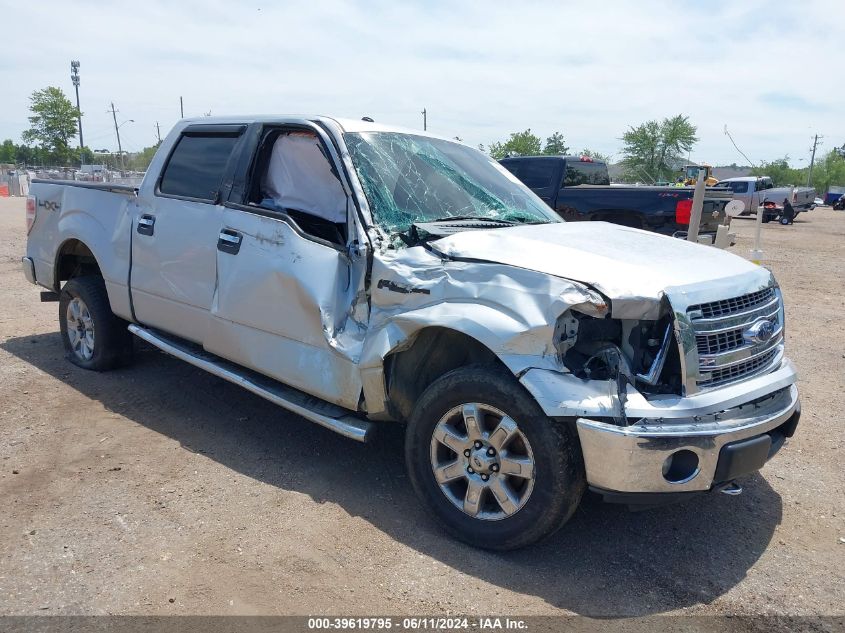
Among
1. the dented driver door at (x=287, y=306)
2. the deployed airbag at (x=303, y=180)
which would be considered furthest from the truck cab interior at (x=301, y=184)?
the dented driver door at (x=287, y=306)

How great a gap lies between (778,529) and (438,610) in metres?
1.91

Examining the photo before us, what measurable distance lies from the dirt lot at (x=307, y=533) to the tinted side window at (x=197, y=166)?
Result: 5.07 feet

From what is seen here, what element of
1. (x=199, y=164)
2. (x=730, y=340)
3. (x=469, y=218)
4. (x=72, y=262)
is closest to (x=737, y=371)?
(x=730, y=340)

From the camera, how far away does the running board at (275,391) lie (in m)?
3.64

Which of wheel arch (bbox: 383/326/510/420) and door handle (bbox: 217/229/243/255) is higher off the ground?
door handle (bbox: 217/229/243/255)

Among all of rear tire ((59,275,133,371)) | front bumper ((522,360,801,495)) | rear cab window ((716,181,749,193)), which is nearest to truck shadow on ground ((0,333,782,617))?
rear tire ((59,275,133,371))

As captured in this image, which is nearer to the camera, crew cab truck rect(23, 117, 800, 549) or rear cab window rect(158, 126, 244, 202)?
crew cab truck rect(23, 117, 800, 549)

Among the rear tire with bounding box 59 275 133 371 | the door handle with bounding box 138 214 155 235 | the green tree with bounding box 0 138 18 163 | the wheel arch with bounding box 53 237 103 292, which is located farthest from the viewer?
the green tree with bounding box 0 138 18 163

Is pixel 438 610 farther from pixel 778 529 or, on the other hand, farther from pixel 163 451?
pixel 163 451

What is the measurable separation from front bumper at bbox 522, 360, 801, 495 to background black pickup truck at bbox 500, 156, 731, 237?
281 inches

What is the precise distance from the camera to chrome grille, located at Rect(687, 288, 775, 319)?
9.94 ft

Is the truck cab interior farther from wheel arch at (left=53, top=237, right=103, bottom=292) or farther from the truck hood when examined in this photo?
wheel arch at (left=53, top=237, right=103, bottom=292)

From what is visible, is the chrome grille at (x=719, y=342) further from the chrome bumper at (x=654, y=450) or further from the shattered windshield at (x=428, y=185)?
the shattered windshield at (x=428, y=185)

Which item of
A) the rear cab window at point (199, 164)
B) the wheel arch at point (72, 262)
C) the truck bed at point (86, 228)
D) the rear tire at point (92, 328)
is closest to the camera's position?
the rear cab window at point (199, 164)
